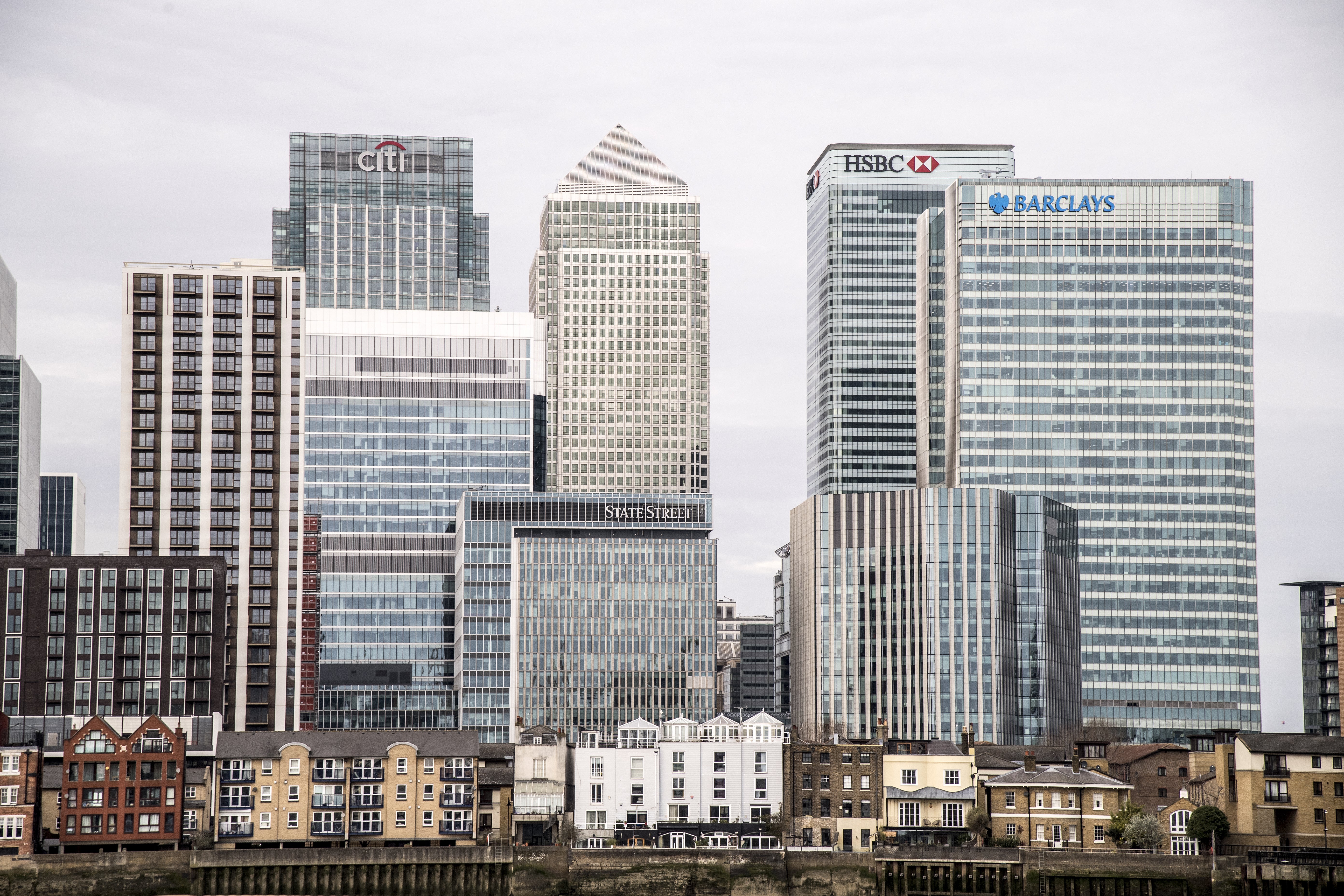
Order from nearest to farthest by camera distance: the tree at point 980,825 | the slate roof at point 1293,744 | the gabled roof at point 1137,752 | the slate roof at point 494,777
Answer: the slate roof at point 1293,744 → the tree at point 980,825 → the slate roof at point 494,777 → the gabled roof at point 1137,752

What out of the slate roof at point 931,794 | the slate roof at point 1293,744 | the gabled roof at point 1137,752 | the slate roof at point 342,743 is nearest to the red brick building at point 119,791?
the slate roof at point 342,743

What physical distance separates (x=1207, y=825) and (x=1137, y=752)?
1233 inches

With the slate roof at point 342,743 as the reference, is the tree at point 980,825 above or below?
below

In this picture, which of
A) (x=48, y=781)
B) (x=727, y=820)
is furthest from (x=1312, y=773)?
(x=48, y=781)

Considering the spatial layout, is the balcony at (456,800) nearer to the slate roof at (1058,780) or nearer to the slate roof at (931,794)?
the slate roof at (931,794)

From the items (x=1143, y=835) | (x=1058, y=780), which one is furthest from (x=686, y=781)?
(x=1143, y=835)

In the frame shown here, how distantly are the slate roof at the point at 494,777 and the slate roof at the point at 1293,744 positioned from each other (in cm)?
7192

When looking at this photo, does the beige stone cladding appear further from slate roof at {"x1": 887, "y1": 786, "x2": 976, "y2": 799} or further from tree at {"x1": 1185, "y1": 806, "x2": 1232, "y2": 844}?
tree at {"x1": 1185, "y1": 806, "x2": 1232, "y2": 844}

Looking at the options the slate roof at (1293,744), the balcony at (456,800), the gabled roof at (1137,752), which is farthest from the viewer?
the gabled roof at (1137,752)

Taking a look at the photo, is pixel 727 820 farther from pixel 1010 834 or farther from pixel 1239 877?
pixel 1239 877

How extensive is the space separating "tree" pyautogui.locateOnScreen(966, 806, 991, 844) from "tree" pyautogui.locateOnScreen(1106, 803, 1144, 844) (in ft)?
36.8

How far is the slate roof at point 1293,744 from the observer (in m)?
165

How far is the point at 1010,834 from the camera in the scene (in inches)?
6649

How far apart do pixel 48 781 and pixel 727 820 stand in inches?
2614
